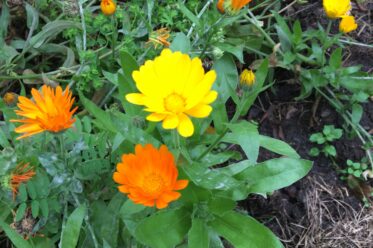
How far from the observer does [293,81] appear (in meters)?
2.39

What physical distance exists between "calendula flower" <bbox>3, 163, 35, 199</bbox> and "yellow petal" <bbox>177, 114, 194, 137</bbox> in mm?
483

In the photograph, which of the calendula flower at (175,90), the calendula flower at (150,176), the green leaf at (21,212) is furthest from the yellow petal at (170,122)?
the green leaf at (21,212)

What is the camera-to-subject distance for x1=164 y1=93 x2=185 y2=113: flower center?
1286 millimetres

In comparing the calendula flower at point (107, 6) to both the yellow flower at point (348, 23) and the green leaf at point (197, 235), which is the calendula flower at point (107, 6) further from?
the yellow flower at point (348, 23)

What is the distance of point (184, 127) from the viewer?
126 cm

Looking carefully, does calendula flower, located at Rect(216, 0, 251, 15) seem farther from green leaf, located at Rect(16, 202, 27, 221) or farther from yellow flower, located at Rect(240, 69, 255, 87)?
green leaf, located at Rect(16, 202, 27, 221)

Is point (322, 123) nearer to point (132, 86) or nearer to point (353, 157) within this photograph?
point (353, 157)

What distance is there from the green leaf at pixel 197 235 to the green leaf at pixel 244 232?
0.25 feet

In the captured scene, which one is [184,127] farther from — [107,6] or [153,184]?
[107,6]

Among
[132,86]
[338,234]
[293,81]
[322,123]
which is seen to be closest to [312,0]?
[293,81]

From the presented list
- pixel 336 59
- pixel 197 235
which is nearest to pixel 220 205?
pixel 197 235

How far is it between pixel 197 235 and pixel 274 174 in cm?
31

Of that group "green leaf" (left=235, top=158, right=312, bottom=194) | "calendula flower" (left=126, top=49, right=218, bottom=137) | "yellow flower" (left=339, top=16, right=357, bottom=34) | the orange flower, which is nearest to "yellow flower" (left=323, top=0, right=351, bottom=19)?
"yellow flower" (left=339, top=16, right=357, bottom=34)

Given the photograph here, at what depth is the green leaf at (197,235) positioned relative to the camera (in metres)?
1.51
